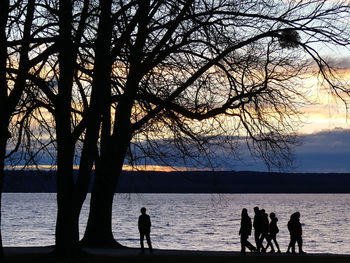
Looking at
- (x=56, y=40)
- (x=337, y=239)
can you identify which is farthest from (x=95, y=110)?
(x=337, y=239)

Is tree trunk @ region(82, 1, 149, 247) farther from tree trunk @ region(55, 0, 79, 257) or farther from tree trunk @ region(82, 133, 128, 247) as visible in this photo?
tree trunk @ region(55, 0, 79, 257)

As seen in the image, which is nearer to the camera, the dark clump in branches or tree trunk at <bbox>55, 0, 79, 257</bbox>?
tree trunk at <bbox>55, 0, 79, 257</bbox>

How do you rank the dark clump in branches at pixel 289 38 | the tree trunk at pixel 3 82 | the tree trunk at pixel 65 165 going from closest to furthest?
the tree trunk at pixel 3 82, the tree trunk at pixel 65 165, the dark clump in branches at pixel 289 38

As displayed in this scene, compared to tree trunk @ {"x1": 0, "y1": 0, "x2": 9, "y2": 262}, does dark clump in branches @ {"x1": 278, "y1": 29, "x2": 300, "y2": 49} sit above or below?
above

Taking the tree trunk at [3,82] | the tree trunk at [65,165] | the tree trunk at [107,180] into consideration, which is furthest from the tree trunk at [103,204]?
the tree trunk at [3,82]

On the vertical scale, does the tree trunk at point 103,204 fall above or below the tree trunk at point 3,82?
below

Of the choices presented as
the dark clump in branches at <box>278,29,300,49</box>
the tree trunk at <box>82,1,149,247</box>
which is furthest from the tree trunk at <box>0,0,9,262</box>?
the dark clump in branches at <box>278,29,300,49</box>

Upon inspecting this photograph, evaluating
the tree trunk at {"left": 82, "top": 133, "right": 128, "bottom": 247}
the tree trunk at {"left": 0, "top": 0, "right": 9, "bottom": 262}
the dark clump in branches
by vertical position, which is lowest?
the tree trunk at {"left": 82, "top": 133, "right": 128, "bottom": 247}

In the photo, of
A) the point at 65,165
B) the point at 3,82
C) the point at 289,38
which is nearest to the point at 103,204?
the point at 65,165

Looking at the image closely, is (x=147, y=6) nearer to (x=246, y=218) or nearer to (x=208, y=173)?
(x=208, y=173)

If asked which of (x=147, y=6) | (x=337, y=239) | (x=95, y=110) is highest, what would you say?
(x=147, y=6)

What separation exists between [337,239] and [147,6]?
177ft

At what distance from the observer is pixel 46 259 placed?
18.7 metres

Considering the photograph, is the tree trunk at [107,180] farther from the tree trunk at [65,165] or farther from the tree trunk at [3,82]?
the tree trunk at [3,82]
